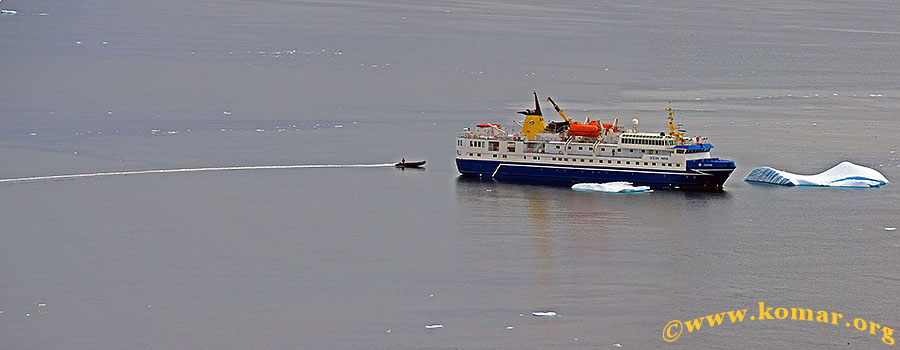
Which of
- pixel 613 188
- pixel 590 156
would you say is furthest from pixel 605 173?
Answer: pixel 613 188

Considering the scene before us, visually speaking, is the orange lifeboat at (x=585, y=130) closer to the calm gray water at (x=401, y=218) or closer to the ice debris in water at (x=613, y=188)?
the ice debris in water at (x=613, y=188)

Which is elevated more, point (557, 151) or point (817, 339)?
point (557, 151)

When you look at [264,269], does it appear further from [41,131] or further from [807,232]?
[41,131]

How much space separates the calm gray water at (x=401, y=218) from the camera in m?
27.0

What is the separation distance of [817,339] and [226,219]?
1663cm

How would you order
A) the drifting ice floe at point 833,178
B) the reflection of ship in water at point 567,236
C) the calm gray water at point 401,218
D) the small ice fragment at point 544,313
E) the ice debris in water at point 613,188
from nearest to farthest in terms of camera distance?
the calm gray water at point 401,218 → the small ice fragment at point 544,313 → the reflection of ship in water at point 567,236 → the ice debris in water at point 613,188 → the drifting ice floe at point 833,178

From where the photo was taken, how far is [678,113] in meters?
60.8

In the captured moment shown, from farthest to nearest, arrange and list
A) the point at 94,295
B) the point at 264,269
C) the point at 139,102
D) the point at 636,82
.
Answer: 1. the point at 636,82
2. the point at 139,102
3. the point at 264,269
4. the point at 94,295

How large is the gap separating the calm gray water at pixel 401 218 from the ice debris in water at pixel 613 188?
0.48 m

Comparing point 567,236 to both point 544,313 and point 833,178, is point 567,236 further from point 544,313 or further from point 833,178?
point 833,178

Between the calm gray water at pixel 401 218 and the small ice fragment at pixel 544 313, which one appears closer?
the calm gray water at pixel 401 218

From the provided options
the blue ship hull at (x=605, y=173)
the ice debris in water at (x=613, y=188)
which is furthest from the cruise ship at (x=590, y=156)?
the ice debris in water at (x=613, y=188)

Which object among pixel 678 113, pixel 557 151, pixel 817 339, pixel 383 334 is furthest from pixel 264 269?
pixel 678 113

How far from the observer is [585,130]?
4322cm
